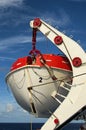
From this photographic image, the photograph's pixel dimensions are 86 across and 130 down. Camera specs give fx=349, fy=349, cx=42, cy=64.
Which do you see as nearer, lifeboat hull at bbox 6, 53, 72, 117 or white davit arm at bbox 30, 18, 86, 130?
white davit arm at bbox 30, 18, 86, 130

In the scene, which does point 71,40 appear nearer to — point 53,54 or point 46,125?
point 53,54

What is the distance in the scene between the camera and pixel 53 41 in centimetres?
2764

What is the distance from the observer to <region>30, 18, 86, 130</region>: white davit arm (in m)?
25.4

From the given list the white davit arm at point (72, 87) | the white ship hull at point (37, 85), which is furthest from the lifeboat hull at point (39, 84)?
the white davit arm at point (72, 87)

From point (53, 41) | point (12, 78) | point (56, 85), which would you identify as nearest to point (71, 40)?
point (53, 41)

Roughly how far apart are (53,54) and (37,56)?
1314 mm

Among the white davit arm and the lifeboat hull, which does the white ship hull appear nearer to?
the lifeboat hull

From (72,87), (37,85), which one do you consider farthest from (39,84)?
(72,87)

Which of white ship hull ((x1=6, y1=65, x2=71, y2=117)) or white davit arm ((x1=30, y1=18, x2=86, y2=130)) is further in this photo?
white ship hull ((x1=6, y1=65, x2=71, y2=117))

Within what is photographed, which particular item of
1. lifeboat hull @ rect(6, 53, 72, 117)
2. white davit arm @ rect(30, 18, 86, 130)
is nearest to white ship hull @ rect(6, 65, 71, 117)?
lifeboat hull @ rect(6, 53, 72, 117)

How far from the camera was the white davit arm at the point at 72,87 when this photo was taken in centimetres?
2539

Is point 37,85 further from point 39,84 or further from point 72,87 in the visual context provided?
Result: point 72,87

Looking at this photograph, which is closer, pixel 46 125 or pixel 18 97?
pixel 46 125

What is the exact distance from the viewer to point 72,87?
26.0m
